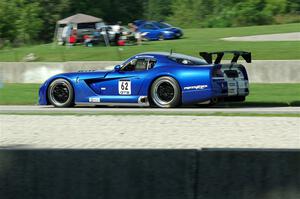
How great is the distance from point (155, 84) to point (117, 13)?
209 ft

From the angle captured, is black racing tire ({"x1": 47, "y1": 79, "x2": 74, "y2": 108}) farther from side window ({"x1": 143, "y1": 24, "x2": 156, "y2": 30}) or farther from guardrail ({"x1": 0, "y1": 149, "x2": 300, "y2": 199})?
side window ({"x1": 143, "y1": 24, "x2": 156, "y2": 30})

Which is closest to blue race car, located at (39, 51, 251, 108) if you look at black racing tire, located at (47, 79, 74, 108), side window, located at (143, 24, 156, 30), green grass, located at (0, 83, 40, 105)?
black racing tire, located at (47, 79, 74, 108)

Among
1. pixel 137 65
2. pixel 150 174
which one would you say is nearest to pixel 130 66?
pixel 137 65

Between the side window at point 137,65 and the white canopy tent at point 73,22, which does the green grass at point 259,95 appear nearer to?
the side window at point 137,65

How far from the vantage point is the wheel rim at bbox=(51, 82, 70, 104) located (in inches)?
661

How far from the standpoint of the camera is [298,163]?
222 inches

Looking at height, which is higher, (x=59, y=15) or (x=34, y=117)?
(x=59, y=15)

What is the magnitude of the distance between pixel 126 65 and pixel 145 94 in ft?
2.85

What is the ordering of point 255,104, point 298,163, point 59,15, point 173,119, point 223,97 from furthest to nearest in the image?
point 59,15 < point 255,104 < point 223,97 < point 173,119 < point 298,163

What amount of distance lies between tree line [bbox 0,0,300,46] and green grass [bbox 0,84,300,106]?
25.4 m

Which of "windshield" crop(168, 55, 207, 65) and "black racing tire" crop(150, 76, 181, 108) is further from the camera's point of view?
"windshield" crop(168, 55, 207, 65)

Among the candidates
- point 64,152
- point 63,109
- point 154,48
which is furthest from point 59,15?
point 64,152

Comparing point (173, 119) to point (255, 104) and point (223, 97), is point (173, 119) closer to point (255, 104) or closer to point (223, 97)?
point (223, 97)

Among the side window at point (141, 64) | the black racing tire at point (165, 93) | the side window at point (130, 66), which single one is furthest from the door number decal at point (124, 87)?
the black racing tire at point (165, 93)
